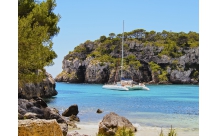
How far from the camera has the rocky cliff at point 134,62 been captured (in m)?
23.2

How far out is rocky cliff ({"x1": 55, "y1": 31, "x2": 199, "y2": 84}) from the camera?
76.0 ft

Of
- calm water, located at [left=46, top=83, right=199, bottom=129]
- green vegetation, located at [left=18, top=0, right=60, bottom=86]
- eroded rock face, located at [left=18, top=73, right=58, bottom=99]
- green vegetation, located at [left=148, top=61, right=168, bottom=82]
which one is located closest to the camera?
green vegetation, located at [left=18, top=0, right=60, bottom=86]

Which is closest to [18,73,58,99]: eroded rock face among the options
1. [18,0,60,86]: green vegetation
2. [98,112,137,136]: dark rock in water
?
[98,112,137,136]: dark rock in water

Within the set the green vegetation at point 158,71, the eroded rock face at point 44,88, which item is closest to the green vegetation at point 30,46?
the eroded rock face at point 44,88

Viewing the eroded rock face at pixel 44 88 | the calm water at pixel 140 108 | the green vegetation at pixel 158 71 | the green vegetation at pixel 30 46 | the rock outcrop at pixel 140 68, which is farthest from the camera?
the green vegetation at pixel 158 71

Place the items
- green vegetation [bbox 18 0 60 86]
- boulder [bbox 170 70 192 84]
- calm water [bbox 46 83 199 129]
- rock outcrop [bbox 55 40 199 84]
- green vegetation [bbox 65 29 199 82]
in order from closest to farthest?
green vegetation [bbox 18 0 60 86] → calm water [bbox 46 83 199 129] → green vegetation [bbox 65 29 199 82] → rock outcrop [bbox 55 40 199 84] → boulder [bbox 170 70 192 84]

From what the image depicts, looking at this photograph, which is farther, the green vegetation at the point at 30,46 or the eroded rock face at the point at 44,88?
the eroded rock face at the point at 44,88

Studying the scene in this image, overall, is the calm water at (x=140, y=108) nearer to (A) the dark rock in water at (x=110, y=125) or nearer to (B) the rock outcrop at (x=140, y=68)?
(B) the rock outcrop at (x=140, y=68)

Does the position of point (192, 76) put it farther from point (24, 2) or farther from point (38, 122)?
point (38, 122)

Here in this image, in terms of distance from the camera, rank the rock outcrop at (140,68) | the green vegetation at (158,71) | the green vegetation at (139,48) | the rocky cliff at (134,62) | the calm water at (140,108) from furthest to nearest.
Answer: the green vegetation at (158,71) < the rock outcrop at (140,68) < the rocky cliff at (134,62) < the green vegetation at (139,48) < the calm water at (140,108)

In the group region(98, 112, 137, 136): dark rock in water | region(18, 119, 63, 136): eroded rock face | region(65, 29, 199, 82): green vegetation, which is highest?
region(65, 29, 199, 82): green vegetation

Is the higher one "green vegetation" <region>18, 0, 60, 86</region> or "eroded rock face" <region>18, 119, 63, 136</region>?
"green vegetation" <region>18, 0, 60, 86</region>

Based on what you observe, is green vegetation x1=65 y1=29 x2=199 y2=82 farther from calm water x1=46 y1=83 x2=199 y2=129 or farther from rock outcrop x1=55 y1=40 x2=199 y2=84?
calm water x1=46 y1=83 x2=199 y2=129
